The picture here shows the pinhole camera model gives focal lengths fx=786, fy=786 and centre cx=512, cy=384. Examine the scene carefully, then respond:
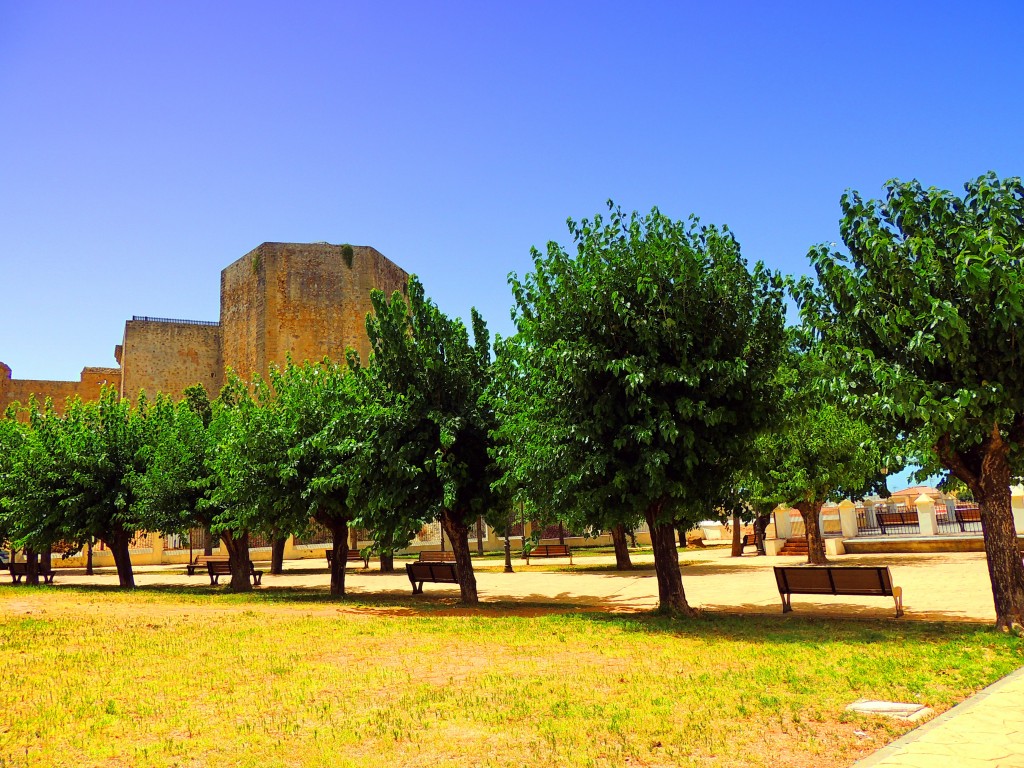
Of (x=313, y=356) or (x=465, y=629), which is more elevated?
(x=313, y=356)

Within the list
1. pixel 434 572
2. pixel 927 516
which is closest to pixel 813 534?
pixel 927 516

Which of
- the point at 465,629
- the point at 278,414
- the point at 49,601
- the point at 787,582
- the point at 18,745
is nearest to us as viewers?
the point at 18,745

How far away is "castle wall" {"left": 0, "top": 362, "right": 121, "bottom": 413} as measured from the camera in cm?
5884

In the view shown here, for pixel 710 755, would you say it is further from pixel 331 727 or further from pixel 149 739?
pixel 149 739

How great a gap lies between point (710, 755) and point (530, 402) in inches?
296

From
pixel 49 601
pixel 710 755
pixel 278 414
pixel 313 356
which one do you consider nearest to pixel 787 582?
pixel 710 755

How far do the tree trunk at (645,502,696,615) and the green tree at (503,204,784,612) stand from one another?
0.9 inches

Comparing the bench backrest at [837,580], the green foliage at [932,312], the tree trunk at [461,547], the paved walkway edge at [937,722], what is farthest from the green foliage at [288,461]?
the paved walkway edge at [937,722]

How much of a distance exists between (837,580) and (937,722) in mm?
5940

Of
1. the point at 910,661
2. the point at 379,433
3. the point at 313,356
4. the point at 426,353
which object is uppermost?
the point at 313,356

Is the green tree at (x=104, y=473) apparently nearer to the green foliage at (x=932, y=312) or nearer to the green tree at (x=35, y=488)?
the green tree at (x=35, y=488)

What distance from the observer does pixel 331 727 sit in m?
5.64

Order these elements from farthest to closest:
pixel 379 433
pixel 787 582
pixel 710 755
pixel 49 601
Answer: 1. pixel 49 601
2. pixel 379 433
3. pixel 787 582
4. pixel 710 755

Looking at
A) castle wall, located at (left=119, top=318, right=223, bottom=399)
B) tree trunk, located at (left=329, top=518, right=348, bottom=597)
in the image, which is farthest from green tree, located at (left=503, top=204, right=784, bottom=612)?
castle wall, located at (left=119, top=318, right=223, bottom=399)
